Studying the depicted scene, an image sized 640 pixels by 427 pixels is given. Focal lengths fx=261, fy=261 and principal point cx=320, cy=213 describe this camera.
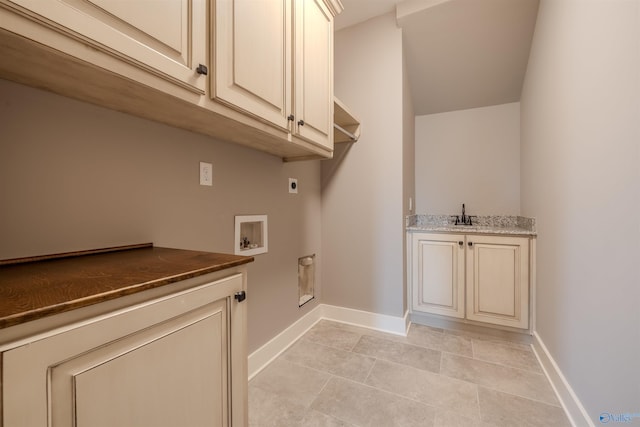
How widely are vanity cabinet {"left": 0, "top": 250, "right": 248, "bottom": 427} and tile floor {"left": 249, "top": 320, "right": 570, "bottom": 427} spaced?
2.22 ft

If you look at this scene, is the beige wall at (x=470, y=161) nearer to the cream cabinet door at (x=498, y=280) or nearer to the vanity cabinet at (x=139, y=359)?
the cream cabinet door at (x=498, y=280)

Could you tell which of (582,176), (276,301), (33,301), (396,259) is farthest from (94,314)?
(396,259)

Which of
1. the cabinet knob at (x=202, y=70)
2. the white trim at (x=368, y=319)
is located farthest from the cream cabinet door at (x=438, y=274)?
the cabinet knob at (x=202, y=70)

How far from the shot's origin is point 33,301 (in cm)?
46

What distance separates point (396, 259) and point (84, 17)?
2.17 m

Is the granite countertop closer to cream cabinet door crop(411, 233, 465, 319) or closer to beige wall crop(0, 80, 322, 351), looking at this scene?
cream cabinet door crop(411, 233, 465, 319)

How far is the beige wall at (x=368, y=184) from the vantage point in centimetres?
220

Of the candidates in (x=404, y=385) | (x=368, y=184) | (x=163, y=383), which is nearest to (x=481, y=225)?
(x=368, y=184)

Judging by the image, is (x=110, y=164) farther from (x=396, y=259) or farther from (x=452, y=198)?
(x=452, y=198)

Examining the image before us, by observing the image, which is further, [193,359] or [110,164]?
[110,164]

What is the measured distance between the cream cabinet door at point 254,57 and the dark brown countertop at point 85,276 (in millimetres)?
581

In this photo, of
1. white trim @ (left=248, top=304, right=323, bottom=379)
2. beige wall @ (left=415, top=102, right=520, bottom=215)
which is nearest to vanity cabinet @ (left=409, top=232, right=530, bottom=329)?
beige wall @ (left=415, top=102, right=520, bottom=215)

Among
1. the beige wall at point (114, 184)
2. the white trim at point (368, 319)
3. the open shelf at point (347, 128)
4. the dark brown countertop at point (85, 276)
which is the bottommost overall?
the white trim at point (368, 319)

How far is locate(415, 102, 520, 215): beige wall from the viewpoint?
2691 millimetres
